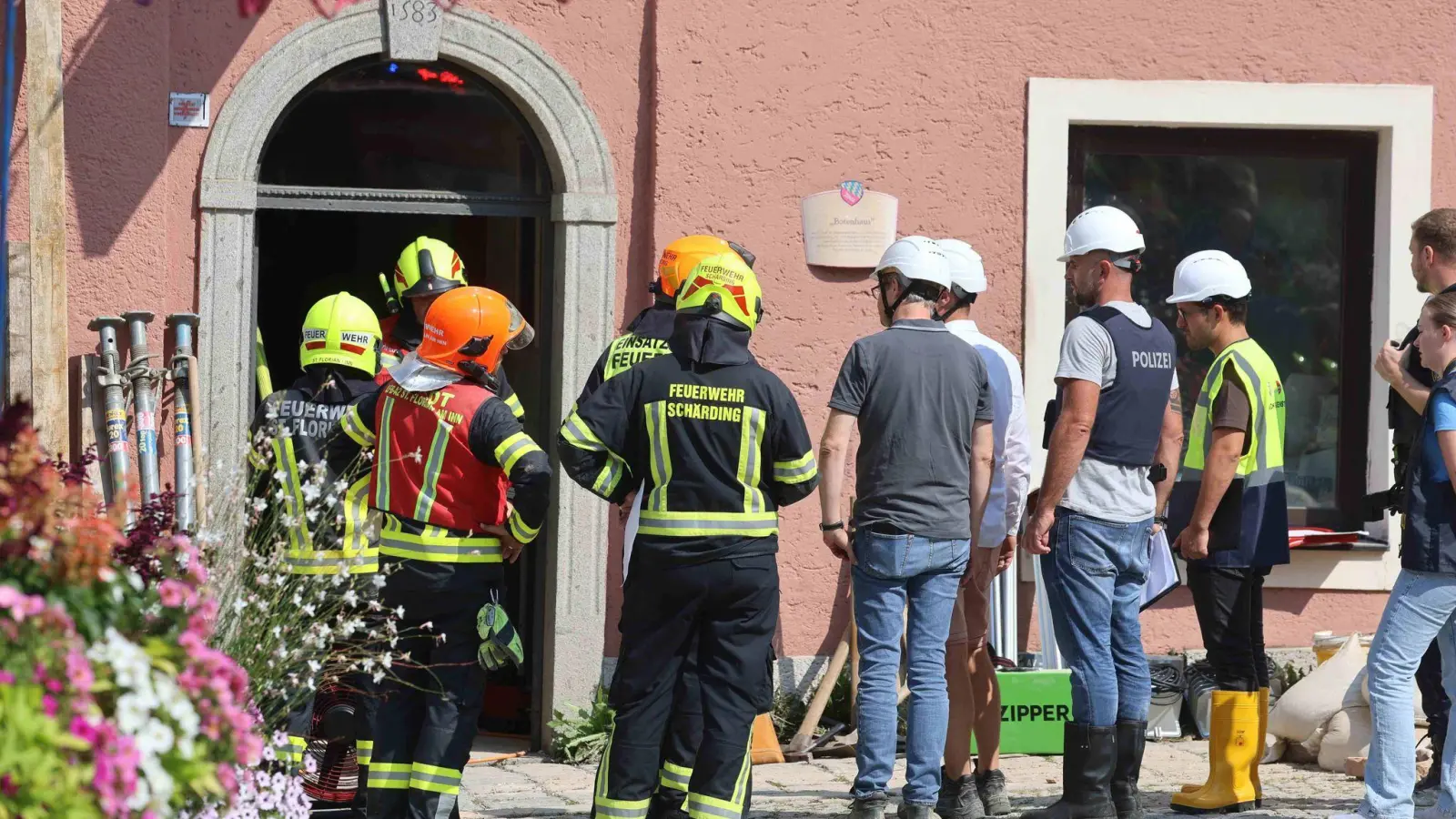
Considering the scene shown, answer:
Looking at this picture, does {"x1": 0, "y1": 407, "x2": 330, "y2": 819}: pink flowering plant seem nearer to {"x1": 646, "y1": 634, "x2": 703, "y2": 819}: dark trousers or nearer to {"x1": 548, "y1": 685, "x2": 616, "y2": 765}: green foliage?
{"x1": 646, "y1": 634, "x2": 703, "y2": 819}: dark trousers

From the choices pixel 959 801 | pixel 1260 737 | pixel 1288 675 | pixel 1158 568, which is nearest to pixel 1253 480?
pixel 1158 568

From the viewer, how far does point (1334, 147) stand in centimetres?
834

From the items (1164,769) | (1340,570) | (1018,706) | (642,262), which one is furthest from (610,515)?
(1340,570)

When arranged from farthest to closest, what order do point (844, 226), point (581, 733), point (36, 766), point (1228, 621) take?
→ point (844, 226) → point (581, 733) → point (1228, 621) → point (36, 766)

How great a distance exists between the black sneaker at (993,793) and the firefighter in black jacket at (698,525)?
133 centimetres

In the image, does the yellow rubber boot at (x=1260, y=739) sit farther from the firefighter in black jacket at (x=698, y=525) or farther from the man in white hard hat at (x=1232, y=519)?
the firefighter in black jacket at (x=698, y=525)

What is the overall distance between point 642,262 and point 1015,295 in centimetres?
162

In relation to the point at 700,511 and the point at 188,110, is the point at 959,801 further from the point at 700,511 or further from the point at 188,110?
the point at 188,110

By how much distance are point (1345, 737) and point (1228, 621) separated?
1.21 meters

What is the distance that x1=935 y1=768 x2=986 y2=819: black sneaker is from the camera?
6.19 meters

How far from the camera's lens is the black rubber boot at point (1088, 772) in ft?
19.5

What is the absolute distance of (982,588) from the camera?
6.25 meters

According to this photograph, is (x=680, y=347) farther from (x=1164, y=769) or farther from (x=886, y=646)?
(x=1164, y=769)

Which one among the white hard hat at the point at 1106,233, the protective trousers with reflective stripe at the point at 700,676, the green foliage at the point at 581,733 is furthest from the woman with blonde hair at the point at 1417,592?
the green foliage at the point at 581,733
